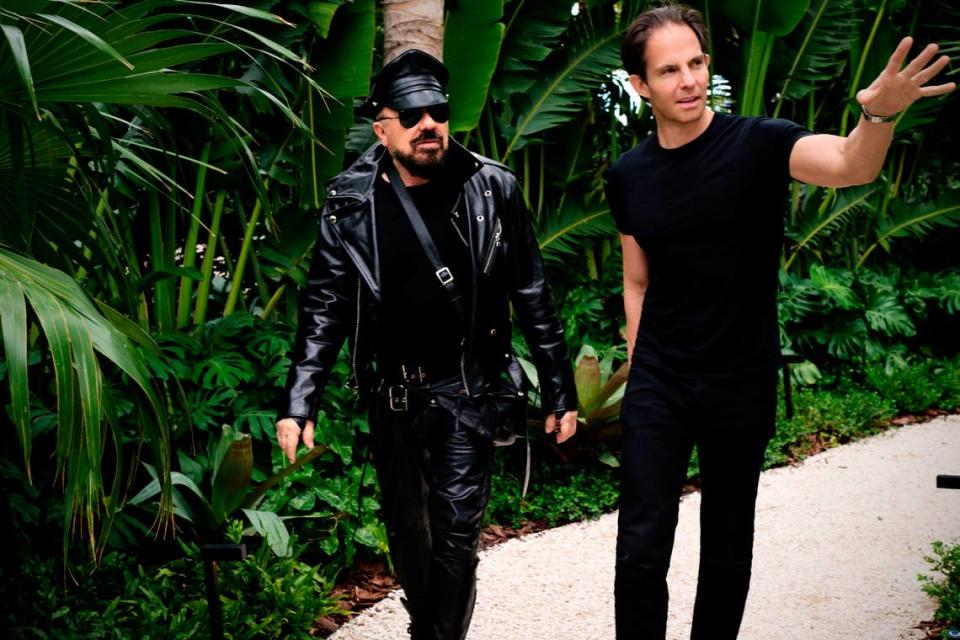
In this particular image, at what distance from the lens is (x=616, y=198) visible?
10.2 feet

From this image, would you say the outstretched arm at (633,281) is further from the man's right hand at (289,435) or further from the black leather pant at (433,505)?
the man's right hand at (289,435)

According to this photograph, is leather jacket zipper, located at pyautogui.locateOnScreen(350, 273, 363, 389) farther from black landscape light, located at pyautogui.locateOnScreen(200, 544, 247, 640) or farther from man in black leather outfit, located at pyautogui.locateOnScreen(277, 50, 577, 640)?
black landscape light, located at pyautogui.locateOnScreen(200, 544, 247, 640)

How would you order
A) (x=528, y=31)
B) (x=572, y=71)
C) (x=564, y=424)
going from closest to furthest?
(x=564, y=424)
(x=528, y=31)
(x=572, y=71)

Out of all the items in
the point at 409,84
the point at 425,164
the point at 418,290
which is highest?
the point at 409,84

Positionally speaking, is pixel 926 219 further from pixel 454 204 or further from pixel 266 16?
pixel 266 16

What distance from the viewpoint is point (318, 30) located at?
5312 millimetres

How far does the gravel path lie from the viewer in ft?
14.2

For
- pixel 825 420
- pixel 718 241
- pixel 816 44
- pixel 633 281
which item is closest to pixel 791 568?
pixel 633 281

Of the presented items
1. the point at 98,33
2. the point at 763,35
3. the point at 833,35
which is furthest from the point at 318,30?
the point at 833,35

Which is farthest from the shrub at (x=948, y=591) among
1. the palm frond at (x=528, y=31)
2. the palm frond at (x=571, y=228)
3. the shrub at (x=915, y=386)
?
the shrub at (x=915, y=386)

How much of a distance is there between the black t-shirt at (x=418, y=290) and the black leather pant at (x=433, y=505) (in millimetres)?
183

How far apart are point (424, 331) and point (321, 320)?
0.35 meters

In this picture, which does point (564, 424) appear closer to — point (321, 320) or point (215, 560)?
point (321, 320)

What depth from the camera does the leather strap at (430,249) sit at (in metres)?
3.29
